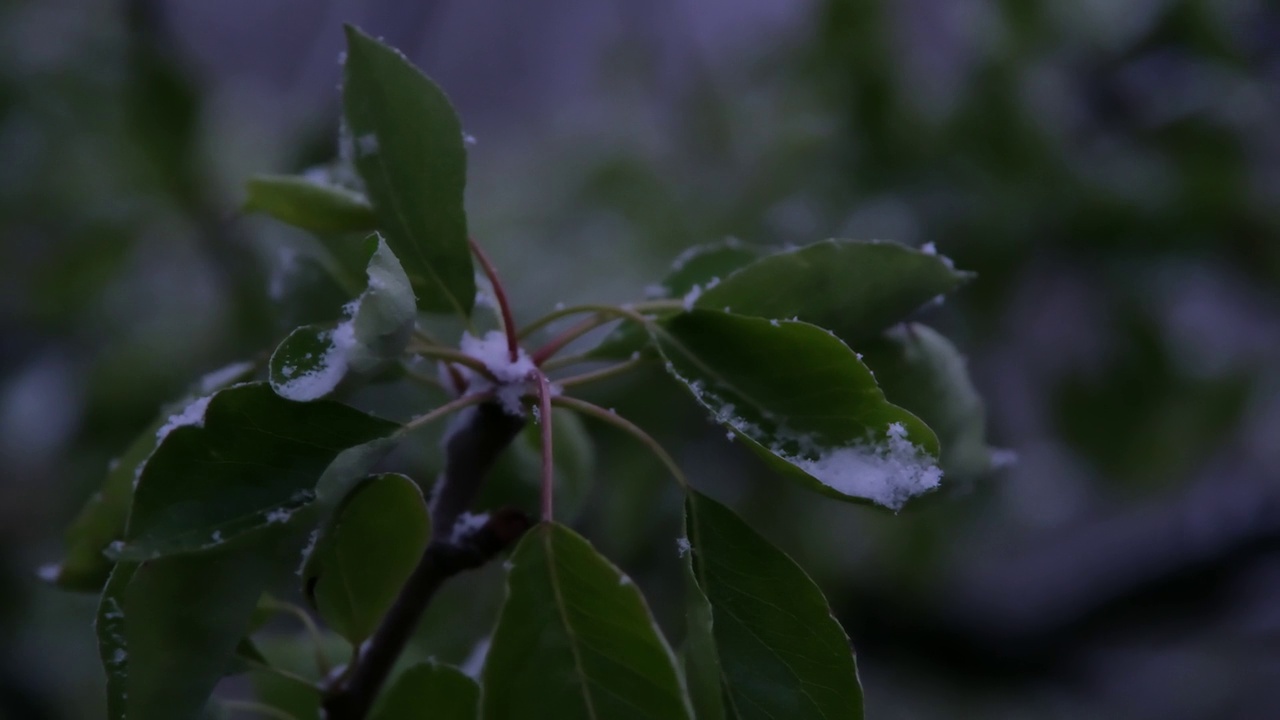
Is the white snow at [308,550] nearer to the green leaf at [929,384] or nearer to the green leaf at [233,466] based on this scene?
the green leaf at [233,466]

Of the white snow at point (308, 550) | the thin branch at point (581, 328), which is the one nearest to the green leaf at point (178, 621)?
the white snow at point (308, 550)

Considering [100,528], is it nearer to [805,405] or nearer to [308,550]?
[308,550]

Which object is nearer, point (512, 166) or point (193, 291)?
point (193, 291)

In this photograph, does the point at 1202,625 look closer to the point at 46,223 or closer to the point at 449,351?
the point at 449,351

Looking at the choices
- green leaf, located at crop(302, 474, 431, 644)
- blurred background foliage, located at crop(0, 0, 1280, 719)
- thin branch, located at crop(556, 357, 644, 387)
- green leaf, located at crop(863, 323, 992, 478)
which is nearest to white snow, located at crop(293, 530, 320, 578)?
green leaf, located at crop(302, 474, 431, 644)

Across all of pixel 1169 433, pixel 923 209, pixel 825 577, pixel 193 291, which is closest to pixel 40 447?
pixel 193 291

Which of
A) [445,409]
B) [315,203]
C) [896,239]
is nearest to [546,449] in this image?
[445,409]
